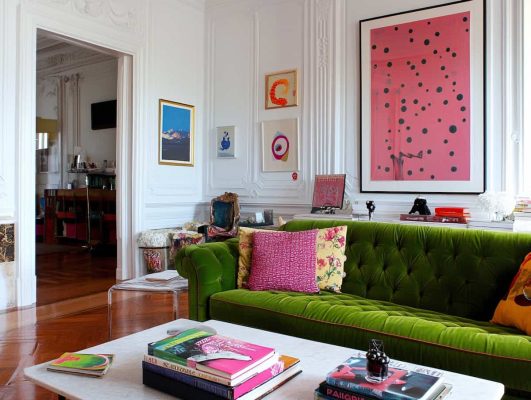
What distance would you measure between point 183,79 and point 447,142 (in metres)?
3.10

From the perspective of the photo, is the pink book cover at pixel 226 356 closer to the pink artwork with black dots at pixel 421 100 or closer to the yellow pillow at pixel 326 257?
the yellow pillow at pixel 326 257

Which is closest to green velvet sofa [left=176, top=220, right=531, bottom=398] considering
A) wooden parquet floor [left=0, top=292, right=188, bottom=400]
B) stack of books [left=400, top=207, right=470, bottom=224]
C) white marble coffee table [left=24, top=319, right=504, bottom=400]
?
white marble coffee table [left=24, top=319, right=504, bottom=400]

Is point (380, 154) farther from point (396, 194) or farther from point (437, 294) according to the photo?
point (437, 294)

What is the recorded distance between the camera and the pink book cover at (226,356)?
1228 millimetres

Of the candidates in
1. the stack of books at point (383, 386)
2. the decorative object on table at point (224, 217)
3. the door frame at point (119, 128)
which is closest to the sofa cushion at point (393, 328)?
the stack of books at point (383, 386)

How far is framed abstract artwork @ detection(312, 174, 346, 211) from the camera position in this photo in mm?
4590

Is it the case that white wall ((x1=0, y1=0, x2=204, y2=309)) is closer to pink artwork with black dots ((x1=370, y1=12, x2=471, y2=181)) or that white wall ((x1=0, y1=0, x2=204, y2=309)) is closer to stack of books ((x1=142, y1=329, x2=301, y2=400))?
pink artwork with black dots ((x1=370, y1=12, x2=471, y2=181))

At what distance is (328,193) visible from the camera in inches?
184

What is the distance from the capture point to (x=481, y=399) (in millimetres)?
1225

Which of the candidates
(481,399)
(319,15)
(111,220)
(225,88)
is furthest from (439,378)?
(111,220)

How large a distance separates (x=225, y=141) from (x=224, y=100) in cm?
51

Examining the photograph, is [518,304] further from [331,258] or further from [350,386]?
[350,386]

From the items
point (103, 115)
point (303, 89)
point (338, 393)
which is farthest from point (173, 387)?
point (103, 115)

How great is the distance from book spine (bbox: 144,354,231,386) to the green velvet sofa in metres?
0.94
